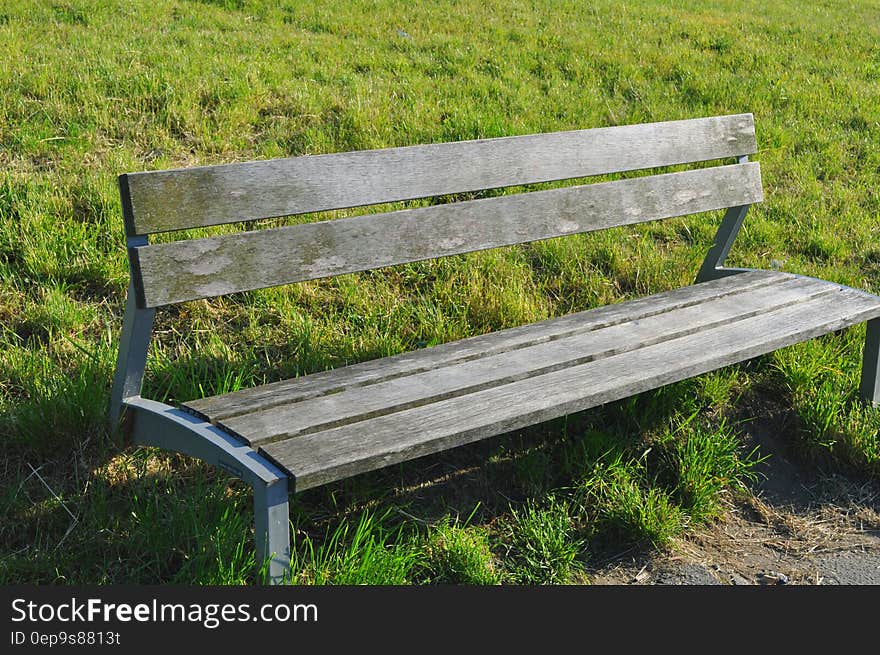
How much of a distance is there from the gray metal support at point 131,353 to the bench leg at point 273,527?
0.67 metres

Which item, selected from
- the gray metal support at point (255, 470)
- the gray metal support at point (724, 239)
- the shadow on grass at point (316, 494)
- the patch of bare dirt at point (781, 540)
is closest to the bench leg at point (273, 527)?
the gray metal support at point (255, 470)

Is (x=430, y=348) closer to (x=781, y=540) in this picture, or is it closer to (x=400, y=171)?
(x=400, y=171)

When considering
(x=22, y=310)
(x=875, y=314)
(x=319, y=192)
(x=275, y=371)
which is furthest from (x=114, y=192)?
(x=875, y=314)

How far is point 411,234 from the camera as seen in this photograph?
9.34 ft

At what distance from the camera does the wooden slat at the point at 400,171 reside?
2346mm

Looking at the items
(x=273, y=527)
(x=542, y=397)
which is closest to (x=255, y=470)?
(x=273, y=527)

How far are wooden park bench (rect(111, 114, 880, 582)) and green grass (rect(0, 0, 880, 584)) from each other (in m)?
0.29

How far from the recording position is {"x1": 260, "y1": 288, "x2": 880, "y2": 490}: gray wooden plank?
2.12m

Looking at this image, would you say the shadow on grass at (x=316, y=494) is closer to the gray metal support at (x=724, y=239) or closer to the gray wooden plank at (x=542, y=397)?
the gray wooden plank at (x=542, y=397)

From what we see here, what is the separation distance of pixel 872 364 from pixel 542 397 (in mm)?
1599

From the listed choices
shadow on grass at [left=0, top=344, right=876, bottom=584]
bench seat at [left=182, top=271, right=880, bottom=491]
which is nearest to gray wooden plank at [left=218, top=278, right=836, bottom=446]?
bench seat at [left=182, top=271, right=880, bottom=491]

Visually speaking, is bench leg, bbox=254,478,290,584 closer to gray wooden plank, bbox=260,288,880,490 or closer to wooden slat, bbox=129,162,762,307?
gray wooden plank, bbox=260,288,880,490

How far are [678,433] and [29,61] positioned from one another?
3.83 meters

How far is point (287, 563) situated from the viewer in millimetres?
2092
